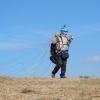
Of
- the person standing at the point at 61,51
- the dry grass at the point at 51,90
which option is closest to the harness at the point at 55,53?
the person standing at the point at 61,51

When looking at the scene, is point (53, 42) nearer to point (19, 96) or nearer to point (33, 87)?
point (33, 87)

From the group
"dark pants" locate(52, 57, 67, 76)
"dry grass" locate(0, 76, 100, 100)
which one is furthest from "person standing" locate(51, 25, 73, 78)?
"dry grass" locate(0, 76, 100, 100)

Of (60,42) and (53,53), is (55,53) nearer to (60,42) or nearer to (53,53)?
(53,53)

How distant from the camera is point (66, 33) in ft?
47.2

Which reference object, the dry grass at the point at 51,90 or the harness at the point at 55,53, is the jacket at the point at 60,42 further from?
the dry grass at the point at 51,90

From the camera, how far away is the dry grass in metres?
8.73

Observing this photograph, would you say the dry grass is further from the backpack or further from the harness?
the backpack

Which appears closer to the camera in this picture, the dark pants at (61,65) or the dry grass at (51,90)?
the dry grass at (51,90)

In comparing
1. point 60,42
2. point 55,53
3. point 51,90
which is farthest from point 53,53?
point 51,90

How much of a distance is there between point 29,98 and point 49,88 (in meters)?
1.51

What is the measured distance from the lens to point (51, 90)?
31.7 feet

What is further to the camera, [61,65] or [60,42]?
[61,65]

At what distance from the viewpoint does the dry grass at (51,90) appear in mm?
8729

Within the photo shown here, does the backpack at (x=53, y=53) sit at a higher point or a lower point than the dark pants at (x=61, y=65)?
higher
